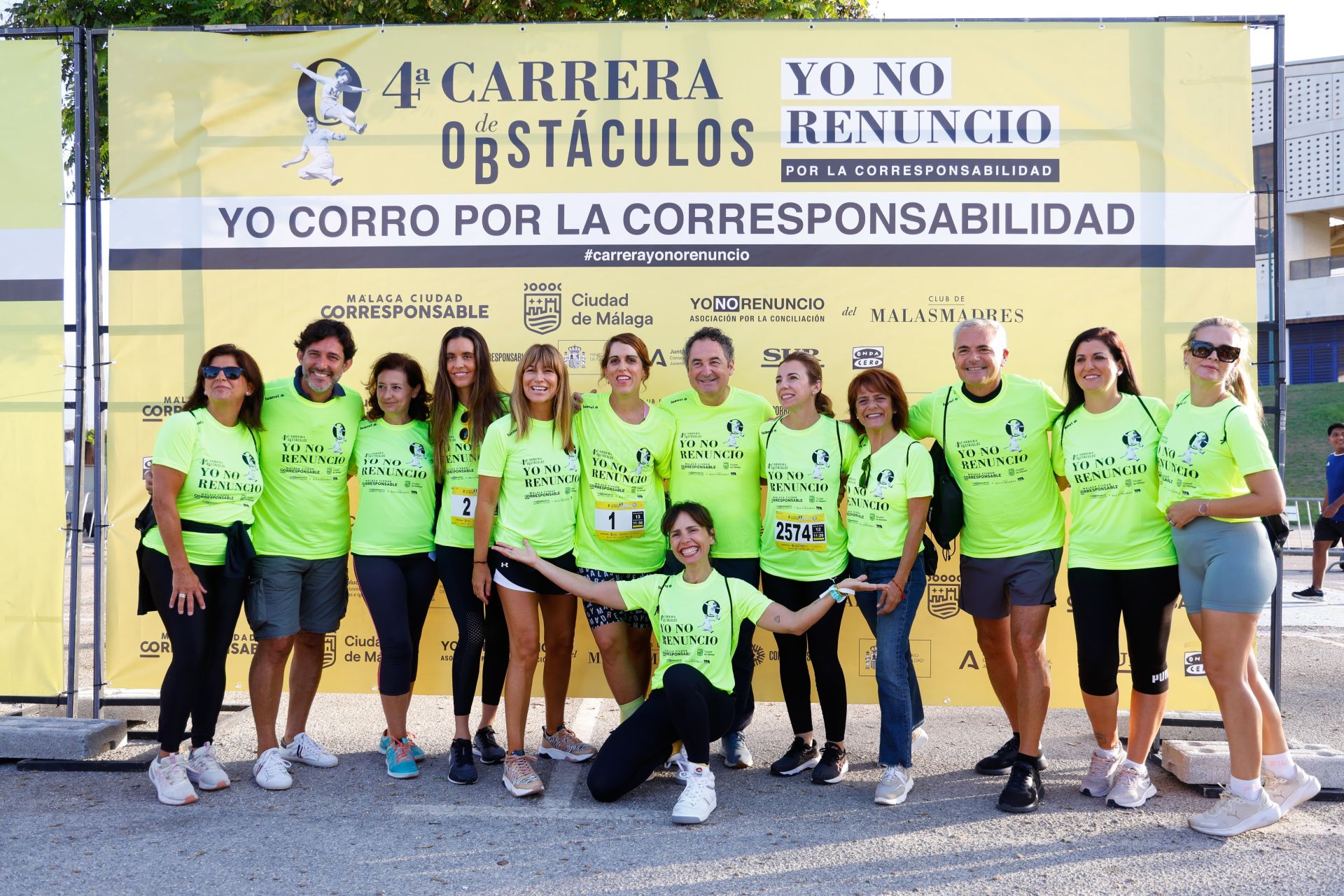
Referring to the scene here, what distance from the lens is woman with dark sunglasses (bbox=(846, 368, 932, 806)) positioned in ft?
13.2

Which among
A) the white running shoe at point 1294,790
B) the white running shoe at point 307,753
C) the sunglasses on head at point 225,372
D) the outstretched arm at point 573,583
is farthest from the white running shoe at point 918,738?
the sunglasses on head at point 225,372

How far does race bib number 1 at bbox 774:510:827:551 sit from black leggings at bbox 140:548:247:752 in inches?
88.5

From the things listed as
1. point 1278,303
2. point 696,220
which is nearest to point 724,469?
point 696,220

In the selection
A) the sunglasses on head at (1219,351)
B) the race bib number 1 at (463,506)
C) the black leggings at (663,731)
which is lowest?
the black leggings at (663,731)

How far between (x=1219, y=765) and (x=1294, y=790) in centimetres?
32

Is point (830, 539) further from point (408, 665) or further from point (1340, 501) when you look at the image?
point (1340, 501)

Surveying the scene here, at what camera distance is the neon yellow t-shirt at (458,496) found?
435 cm

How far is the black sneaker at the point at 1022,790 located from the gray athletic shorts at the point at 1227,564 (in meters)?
0.92

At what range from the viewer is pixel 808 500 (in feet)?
13.7

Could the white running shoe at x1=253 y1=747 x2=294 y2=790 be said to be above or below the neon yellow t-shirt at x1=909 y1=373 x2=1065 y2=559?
below

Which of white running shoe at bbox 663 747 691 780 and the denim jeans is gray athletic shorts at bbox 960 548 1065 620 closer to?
the denim jeans

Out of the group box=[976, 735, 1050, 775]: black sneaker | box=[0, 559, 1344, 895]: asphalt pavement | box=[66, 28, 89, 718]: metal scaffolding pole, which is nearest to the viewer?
box=[0, 559, 1344, 895]: asphalt pavement

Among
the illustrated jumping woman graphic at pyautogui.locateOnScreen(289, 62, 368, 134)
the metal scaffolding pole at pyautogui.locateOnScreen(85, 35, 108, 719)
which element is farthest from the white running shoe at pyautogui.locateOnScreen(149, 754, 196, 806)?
the illustrated jumping woman graphic at pyautogui.locateOnScreen(289, 62, 368, 134)

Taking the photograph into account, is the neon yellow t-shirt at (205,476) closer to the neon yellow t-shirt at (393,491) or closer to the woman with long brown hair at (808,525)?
the neon yellow t-shirt at (393,491)
